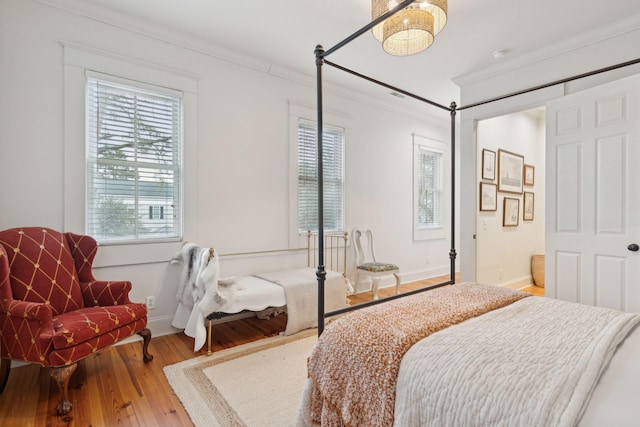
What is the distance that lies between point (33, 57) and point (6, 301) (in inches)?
69.0

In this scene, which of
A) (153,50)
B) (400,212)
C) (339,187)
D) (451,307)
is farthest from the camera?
(400,212)

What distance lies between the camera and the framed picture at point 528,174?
4.82m

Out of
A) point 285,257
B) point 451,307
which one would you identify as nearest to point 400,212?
point 285,257

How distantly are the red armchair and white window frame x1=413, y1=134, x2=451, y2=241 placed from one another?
409 centimetres

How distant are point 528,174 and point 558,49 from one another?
2.24 metres

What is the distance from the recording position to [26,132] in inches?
92.9

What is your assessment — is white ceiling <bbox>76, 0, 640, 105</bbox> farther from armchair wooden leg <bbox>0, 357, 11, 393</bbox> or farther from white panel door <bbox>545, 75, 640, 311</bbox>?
armchair wooden leg <bbox>0, 357, 11, 393</bbox>

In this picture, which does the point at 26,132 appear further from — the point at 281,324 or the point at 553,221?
the point at 553,221

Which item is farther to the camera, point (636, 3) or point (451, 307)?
point (636, 3)

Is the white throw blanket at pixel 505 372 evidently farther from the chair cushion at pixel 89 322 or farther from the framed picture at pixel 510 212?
the framed picture at pixel 510 212

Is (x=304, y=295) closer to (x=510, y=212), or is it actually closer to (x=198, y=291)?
(x=198, y=291)

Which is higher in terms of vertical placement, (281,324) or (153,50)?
(153,50)

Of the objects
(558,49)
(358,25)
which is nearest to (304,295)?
(358,25)

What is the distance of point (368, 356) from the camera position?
1.17m
